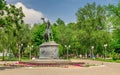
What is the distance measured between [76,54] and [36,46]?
25.2 meters

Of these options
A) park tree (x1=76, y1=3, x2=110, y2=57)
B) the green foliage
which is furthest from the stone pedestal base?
park tree (x1=76, y1=3, x2=110, y2=57)

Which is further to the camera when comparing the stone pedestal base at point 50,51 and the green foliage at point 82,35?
the green foliage at point 82,35

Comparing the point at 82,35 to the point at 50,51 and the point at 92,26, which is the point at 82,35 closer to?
the point at 92,26

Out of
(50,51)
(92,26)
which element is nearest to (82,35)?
(92,26)

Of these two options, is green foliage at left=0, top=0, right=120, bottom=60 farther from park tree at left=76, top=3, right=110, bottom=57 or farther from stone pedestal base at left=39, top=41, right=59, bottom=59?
stone pedestal base at left=39, top=41, right=59, bottom=59

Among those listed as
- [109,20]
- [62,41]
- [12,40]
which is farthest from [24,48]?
[109,20]

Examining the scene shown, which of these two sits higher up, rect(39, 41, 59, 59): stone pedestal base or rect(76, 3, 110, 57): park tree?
rect(76, 3, 110, 57): park tree

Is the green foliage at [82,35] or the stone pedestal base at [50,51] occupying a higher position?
A: the green foliage at [82,35]

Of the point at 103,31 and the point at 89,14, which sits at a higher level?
the point at 89,14

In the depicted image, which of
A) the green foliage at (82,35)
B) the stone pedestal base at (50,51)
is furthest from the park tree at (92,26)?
the stone pedestal base at (50,51)

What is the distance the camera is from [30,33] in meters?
93.6

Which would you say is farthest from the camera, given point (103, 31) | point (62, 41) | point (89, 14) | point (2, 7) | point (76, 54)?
point (76, 54)

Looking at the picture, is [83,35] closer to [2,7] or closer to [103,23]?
[103,23]

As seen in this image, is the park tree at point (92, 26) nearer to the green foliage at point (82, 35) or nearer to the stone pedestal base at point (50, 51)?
the green foliage at point (82, 35)
